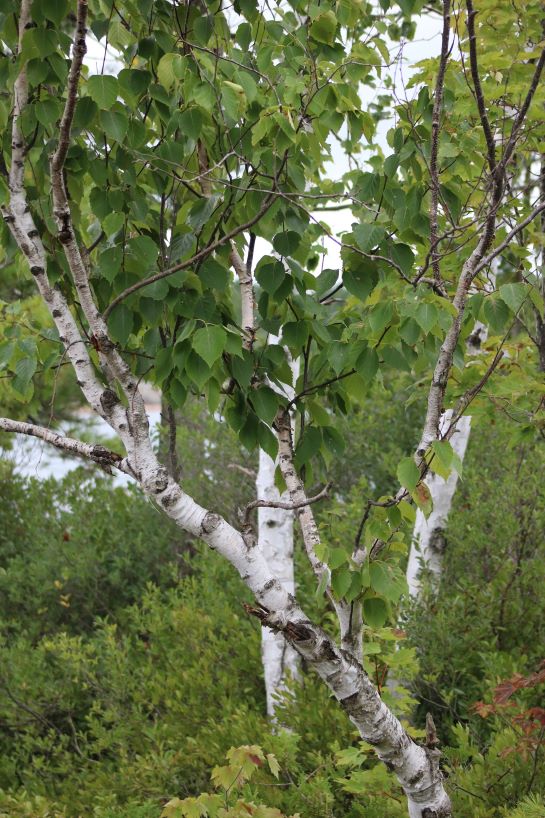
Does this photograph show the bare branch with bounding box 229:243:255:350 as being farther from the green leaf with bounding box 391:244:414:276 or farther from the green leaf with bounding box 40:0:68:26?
the green leaf with bounding box 40:0:68:26

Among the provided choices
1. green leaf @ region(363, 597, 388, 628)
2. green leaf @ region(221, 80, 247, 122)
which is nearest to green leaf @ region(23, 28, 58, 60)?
green leaf @ region(221, 80, 247, 122)

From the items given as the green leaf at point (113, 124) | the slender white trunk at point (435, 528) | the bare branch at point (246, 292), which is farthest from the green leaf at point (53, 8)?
the slender white trunk at point (435, 528)

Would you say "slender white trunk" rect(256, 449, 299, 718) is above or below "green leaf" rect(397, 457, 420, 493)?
above

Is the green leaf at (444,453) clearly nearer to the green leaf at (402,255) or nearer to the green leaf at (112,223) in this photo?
the green leaf at (402,255)

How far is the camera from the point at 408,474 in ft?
7.93

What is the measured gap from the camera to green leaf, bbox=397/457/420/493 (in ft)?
7.87

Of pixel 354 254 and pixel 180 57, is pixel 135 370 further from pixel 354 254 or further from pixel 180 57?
pixel 180 57

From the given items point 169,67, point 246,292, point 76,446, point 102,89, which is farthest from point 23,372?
point 169,67

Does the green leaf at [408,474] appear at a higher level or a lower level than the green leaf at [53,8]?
lower

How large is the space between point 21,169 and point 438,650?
3257 mm

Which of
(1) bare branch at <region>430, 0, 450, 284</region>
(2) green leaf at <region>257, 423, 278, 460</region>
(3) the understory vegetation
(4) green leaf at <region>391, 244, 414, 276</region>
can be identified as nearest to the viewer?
(1) bare branch at <region>430, 0, 450, 284</region>

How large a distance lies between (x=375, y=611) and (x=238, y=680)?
2.62 meters

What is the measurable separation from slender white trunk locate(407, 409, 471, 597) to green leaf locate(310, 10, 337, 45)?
2506mm

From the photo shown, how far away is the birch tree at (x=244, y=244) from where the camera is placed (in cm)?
256
